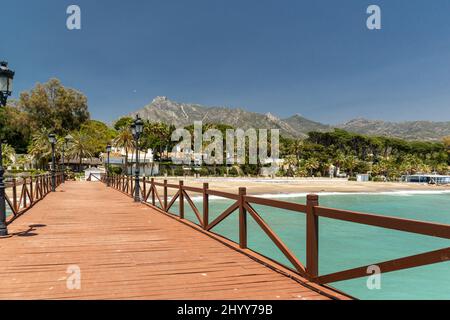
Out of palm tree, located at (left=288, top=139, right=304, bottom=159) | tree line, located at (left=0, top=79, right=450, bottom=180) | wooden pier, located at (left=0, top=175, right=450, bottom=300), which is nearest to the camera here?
wooden pier, located at (left=0, top=175, right=450, bottom=300)

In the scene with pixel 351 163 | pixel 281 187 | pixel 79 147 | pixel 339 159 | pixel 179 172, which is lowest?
pixel 281 187

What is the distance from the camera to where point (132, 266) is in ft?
18.0

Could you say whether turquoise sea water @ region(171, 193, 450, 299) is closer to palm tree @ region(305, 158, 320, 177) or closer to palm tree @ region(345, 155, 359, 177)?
palm tree @ region(305, 158, 320, 177)

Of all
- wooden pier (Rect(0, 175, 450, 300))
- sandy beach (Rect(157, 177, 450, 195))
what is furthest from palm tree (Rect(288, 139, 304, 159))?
wooden pier (Rect(0, 175, 450, 300))

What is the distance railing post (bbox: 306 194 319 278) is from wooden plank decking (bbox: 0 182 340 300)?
0.26 m

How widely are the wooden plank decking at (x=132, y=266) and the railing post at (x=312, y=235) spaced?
260mm

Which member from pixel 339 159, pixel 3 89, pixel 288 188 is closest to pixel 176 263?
pixel 3 89

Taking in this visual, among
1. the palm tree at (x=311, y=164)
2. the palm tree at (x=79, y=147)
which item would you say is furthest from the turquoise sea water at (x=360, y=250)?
the palm tree at (x=311, y=164)

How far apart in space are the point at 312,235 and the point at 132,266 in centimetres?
260

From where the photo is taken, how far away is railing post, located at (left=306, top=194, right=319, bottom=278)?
4539mm

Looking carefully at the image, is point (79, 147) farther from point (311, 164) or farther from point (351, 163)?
point (351, 163)

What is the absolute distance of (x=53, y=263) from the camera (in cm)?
564
